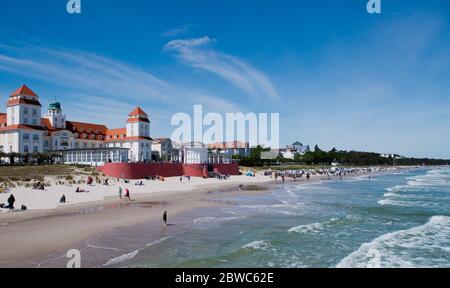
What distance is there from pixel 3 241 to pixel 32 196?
17226mm

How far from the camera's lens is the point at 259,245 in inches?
703

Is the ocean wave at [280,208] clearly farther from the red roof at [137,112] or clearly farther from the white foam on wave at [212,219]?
the red roof at [137,112]

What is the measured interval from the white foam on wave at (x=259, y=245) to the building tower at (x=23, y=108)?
61112 mm

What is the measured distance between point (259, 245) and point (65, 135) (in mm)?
67643

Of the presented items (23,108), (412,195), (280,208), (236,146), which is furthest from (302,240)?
(236,146)

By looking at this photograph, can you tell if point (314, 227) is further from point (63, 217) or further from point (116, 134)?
point (116, 134)

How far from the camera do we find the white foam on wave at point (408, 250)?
51.3ft

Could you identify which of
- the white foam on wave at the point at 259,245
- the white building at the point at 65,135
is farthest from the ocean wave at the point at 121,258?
the white building at the point at 65,135

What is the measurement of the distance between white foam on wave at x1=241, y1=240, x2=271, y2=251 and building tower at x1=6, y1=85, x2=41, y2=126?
6111 cm

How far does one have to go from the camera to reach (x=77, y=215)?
1022 inches

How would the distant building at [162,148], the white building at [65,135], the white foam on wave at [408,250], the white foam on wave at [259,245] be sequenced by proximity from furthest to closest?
the distant building at [162,148]
the white building at [65,135]
the white foam on wave at [259,245]
the white foam on wave at [408,250]

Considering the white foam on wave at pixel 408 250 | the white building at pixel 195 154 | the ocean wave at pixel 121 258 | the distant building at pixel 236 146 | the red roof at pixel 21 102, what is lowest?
the white foam on wave at pixel 408 250

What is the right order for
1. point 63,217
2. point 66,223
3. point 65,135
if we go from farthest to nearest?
point 65,135, point 63,217, point 66,223
